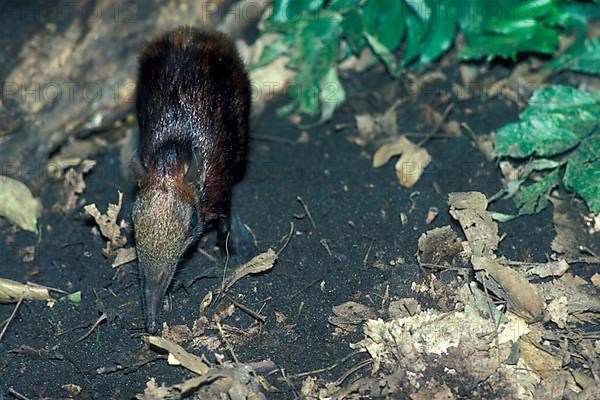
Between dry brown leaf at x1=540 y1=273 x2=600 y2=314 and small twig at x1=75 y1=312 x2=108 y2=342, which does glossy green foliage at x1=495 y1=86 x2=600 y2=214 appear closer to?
dry brown leaf at x1=540 y1=273 x2=600 y2=314

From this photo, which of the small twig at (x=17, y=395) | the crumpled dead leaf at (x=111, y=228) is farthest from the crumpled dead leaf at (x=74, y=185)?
the small twig at (x=17, y=395)

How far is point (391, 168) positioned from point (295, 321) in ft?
5.31

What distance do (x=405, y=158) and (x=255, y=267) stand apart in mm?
1461

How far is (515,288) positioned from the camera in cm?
506

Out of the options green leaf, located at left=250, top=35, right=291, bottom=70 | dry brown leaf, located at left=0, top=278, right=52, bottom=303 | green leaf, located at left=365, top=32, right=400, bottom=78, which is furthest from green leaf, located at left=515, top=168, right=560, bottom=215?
dry brown leaf, located at left=0, top=278, right=52, bottom=303

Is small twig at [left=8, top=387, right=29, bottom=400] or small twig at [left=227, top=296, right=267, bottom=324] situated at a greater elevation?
small twig at [left=227, top=296, right=267, bottom=324]

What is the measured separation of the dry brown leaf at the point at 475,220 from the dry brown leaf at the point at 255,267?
3.69ft

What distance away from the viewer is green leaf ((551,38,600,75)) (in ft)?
21.8

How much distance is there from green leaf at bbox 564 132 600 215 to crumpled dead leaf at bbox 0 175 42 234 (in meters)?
3.51

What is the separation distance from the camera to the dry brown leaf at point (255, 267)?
5371mm

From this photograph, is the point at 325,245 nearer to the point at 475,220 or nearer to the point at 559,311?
the point at 475,220

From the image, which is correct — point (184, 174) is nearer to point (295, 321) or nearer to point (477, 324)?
point (295, 321)

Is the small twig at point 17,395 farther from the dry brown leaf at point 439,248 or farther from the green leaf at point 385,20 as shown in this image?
the green leaf at point 385,20

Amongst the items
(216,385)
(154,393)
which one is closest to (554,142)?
(216,385)
